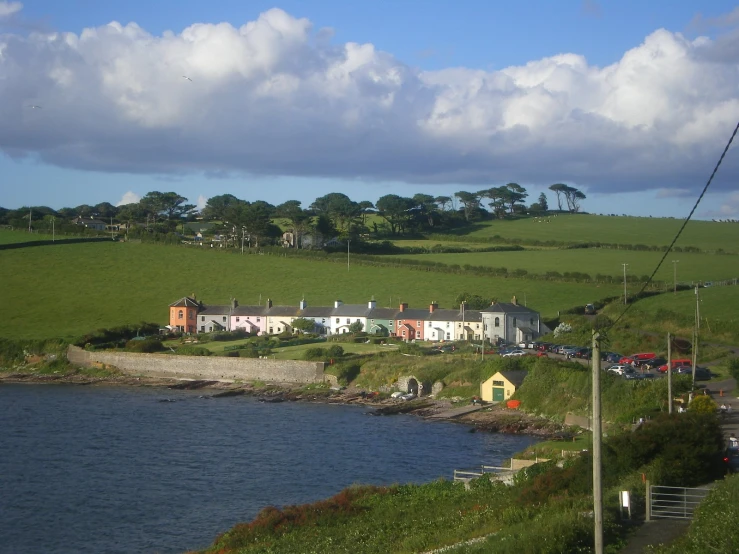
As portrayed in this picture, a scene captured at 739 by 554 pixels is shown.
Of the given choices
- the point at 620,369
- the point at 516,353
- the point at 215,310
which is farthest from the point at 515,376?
the point at 215,310

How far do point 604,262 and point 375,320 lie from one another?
24776 mm

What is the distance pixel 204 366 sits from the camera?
5819 centimetres

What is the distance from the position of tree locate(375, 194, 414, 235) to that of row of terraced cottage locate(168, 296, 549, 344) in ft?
118

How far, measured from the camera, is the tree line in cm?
10044

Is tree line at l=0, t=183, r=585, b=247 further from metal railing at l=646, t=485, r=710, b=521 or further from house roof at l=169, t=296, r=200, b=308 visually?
metal railing at l=646, t=485, r=710, b=521

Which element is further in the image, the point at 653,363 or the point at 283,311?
the point at 283,311

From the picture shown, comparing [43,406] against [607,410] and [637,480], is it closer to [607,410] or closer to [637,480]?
[607,410]

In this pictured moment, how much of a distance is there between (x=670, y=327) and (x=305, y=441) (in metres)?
28.5

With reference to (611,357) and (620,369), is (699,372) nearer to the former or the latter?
(620,369)

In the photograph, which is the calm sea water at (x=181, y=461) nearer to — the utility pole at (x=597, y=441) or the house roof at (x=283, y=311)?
the utility pole at (x=597, y=441)

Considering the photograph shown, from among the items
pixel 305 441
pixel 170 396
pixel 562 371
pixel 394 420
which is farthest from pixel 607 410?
pixel 170 396

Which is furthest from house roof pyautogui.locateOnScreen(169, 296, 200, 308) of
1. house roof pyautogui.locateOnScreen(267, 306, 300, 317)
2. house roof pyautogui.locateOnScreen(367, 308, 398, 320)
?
house roof pyautogui.locateOnScreen(367, 308, 398, 320)

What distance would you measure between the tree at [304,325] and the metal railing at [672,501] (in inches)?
2027

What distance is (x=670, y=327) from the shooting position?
5503 centimetres
